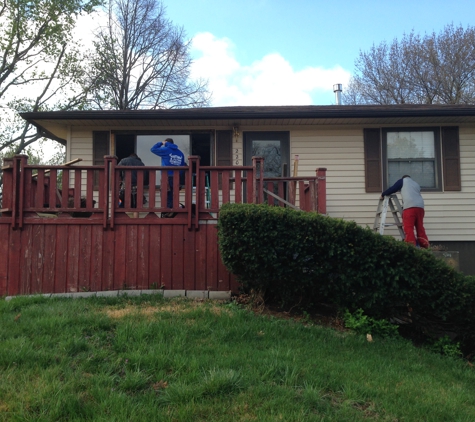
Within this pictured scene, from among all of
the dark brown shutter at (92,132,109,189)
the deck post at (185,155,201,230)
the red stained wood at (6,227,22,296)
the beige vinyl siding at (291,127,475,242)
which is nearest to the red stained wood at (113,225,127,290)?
the deck post at (185,155,201,230)

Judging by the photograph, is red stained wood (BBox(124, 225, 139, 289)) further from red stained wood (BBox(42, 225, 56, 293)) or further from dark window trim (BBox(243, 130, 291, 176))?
dark window trim (BBox(243, 130, 291, 176))

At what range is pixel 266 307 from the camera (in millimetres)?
5328

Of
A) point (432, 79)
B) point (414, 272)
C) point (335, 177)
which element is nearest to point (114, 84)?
point (432, 79)

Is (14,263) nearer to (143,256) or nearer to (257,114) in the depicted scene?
(143,256)

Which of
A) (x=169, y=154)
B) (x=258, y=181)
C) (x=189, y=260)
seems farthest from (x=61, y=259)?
(x=258, y=181)

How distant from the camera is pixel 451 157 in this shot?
8.77 meters

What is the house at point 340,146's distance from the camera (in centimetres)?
860

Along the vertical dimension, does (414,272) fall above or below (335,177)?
below

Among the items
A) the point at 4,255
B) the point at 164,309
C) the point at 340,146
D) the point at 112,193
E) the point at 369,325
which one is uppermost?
the point at 340,146

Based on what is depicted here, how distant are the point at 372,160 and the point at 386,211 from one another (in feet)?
4.62

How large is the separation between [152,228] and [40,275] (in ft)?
5.43

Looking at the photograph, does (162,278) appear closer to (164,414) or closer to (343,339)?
(343,339)

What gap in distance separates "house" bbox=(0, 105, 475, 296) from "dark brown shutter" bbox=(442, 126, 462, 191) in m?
0.02

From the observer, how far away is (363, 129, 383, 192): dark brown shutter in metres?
8.84
